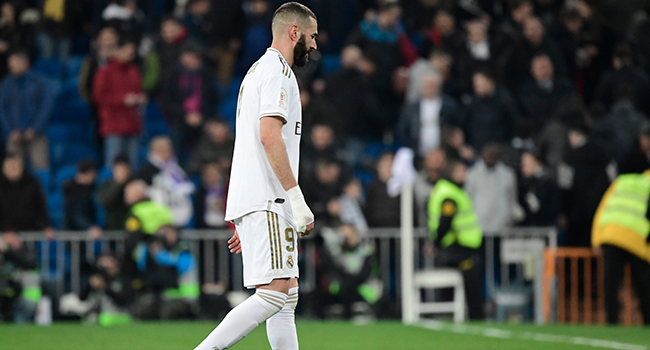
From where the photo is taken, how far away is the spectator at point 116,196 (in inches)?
579

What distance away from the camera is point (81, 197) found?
49.9 ft

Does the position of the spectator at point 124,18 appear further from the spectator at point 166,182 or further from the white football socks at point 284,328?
the white football socks at point 284,328

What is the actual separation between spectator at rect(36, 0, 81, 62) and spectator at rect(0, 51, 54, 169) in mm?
1784

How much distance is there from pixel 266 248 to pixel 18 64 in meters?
11.5

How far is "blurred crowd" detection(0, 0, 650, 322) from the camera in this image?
14.3 meters

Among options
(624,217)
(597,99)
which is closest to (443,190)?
(624,217)

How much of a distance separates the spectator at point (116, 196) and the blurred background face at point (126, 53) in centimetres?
206

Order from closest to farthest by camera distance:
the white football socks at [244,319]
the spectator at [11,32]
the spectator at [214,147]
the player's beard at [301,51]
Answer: the white football socks at [244,319] → the player's beard at [301,51] → the spectator at [214,147] → the spectator at [11,32]

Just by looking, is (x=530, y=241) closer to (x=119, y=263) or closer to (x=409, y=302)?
(x=409, y=302)

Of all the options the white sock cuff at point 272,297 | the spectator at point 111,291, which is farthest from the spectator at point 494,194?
the white sock cuff at point 272,297

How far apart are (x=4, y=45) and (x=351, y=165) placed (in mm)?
6041

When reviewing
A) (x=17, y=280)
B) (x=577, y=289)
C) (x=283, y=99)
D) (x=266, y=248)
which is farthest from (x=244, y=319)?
(x=17, y=280)

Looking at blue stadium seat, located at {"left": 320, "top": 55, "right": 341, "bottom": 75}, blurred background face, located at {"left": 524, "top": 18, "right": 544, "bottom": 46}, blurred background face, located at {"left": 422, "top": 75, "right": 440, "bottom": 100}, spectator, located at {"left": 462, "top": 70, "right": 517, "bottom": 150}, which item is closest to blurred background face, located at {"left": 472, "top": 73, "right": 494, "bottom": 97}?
spectator, located at {"left": 462, "top": 70, "right": 517, "bottom": 150}

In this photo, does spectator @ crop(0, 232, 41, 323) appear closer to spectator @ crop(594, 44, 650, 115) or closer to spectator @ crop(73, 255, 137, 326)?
spectator @ crop(73, 255, 137, 326)
